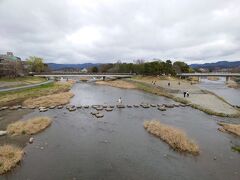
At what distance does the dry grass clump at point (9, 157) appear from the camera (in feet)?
49.1

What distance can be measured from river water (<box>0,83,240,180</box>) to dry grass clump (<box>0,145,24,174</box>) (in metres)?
0.54

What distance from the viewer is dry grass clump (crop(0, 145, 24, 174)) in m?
15.0

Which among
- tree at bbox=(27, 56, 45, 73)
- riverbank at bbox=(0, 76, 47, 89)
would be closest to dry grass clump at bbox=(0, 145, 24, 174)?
riverbank at bbox=(0, 76, 47, 89)

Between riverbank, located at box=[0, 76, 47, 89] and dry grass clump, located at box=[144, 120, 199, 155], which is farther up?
riverbank, located at box=[0, 76, 47, 89]

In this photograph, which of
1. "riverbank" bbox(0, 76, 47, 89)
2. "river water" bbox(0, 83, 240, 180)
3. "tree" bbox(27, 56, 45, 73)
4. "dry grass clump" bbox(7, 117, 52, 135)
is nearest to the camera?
"river water" bbox(0, 83, 240, 180)

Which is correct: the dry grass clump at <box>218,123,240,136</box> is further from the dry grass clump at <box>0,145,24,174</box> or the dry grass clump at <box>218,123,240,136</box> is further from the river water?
the dry grass clump at <box>0,145,24,174</box>

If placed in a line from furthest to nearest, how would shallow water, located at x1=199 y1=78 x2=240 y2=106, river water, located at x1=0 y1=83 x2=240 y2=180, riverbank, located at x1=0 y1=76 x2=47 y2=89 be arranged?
riverbank, located at x1=0 y1=76 x2=47 y2=89 → shallow water, located at x1=199 y1=78 x2=240 y2=106 → river water, located at x1=0 y1=83 x2=240 y2=180

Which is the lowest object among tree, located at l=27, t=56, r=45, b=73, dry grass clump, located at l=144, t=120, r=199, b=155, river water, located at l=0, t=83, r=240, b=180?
river water, located at l=0, t=83, r=240, b=180

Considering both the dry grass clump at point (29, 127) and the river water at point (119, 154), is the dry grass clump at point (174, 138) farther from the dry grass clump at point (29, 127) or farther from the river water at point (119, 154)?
the dry grass clump at point (29, 127)

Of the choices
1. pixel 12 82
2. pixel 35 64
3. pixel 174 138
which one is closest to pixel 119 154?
pixel 174 138

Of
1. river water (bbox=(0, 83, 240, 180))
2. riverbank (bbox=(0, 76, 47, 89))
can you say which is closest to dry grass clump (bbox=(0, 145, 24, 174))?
river water (bbox=(0, 83, 240, 180))

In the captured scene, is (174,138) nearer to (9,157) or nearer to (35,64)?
(9,157)

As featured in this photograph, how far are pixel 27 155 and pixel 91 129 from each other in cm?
863

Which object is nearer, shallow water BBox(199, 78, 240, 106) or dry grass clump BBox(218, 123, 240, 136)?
dry grass clump BBox(218, 123, 240, 136)
